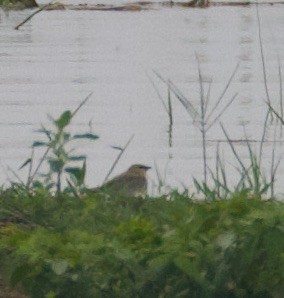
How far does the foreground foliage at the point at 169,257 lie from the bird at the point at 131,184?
5.27 feet

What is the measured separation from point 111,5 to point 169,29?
3499 mm

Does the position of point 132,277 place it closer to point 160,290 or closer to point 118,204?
point 160,290

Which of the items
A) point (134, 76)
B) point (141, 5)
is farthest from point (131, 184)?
point (141, 5)

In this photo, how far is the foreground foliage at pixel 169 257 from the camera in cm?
492

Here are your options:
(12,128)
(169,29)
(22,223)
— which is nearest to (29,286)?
(22,223)

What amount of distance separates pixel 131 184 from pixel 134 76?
670 centimetres

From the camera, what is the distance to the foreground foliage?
492 centimetres

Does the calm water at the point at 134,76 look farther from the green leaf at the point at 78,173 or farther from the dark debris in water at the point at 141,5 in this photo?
the green leaf at the point at 78,173

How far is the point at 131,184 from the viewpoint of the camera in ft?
23.6

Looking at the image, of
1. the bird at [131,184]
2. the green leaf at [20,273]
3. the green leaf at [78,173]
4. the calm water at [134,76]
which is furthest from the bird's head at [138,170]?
the green leaf at [20,273]

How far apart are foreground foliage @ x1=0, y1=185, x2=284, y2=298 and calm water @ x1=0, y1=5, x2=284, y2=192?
2.52m

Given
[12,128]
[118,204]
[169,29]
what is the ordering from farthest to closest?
1. [169,29]
2. [12,128]
3. [118,204]

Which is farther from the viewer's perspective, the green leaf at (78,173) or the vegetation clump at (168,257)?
the green leaf at (78,173)

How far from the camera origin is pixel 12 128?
1084 centimetres
